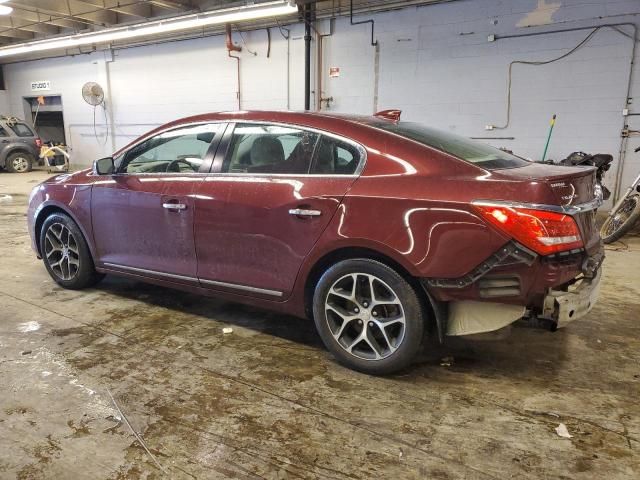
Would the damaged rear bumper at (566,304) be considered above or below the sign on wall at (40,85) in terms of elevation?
below

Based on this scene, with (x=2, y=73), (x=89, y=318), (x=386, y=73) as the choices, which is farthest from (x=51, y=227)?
(x=2, y=73)

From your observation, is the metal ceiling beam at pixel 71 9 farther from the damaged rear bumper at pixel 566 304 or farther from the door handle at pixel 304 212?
the damaged rear bumper at pixel 566 304

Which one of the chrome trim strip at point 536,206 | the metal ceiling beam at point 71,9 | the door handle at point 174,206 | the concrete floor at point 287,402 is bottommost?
the concrete floor at point 287,402

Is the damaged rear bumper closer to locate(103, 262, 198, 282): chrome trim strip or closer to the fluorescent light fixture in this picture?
locate(103, 262, 198, 282): chrome trim strip

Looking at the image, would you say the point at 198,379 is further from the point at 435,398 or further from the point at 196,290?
the point at 435,398

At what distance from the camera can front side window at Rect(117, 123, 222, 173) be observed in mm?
3002

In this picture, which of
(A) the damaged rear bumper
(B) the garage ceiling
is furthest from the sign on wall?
(A) the damaged rear bumper

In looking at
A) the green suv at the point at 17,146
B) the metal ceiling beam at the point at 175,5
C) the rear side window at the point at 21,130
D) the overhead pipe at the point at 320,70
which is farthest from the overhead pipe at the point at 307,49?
the rear side window at the point at 21,130

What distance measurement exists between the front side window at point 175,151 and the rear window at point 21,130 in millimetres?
13016

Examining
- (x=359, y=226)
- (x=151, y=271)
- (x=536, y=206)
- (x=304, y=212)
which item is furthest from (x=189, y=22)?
(x=536, y=206)

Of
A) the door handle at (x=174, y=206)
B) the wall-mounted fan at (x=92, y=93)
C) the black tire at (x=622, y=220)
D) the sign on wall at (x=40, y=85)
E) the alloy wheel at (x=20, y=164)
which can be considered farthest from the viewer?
the sign on wall at (x=40, y=85)

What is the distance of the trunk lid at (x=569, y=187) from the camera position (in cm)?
204

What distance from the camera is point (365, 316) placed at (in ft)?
7.91

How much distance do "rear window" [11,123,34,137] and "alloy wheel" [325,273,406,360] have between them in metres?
14.9
